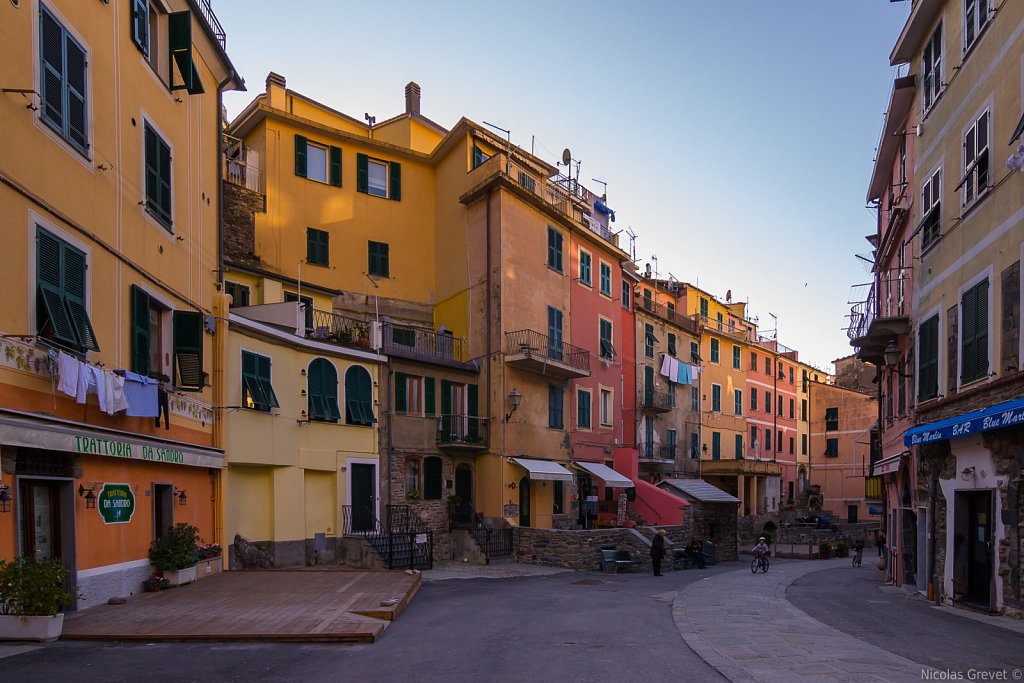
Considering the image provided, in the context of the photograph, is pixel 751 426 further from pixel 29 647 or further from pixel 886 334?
pixel 29 647

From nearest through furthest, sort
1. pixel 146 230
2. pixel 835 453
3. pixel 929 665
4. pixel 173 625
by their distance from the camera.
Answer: pixel 929 665, pixel 173 625, pixel 146 230, pixel 835 453

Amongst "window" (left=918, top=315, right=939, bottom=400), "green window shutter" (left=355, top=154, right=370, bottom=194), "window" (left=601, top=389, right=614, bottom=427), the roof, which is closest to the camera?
"window" (left=918, top=315, right=939, bottom=400)

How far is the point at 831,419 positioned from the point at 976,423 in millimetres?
54040

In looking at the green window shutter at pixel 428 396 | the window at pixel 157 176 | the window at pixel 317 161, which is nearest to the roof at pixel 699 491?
the green window shutter at pixel 428 396

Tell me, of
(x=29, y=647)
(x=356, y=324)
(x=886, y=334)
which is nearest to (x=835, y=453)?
(x=886, y=334)

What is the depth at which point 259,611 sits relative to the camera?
1310 centimetres

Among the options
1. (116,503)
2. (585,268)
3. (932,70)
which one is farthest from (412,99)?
(116,503)

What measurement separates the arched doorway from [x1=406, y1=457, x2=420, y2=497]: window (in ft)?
16.2

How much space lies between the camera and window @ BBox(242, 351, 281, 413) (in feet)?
65.6

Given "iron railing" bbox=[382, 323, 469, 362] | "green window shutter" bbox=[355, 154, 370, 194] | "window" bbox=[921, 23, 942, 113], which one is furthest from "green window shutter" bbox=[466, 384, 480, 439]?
"window" bbox=[921, 23, 942, 113]

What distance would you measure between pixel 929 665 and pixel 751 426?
47.0 meters

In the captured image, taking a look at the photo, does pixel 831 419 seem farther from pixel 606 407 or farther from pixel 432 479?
pixel 432 479

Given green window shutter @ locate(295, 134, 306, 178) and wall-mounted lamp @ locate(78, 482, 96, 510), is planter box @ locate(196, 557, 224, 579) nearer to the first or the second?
wall-mounted lamp @ locate(78, 482, 96, 510)

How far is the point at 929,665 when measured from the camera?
10094mm
